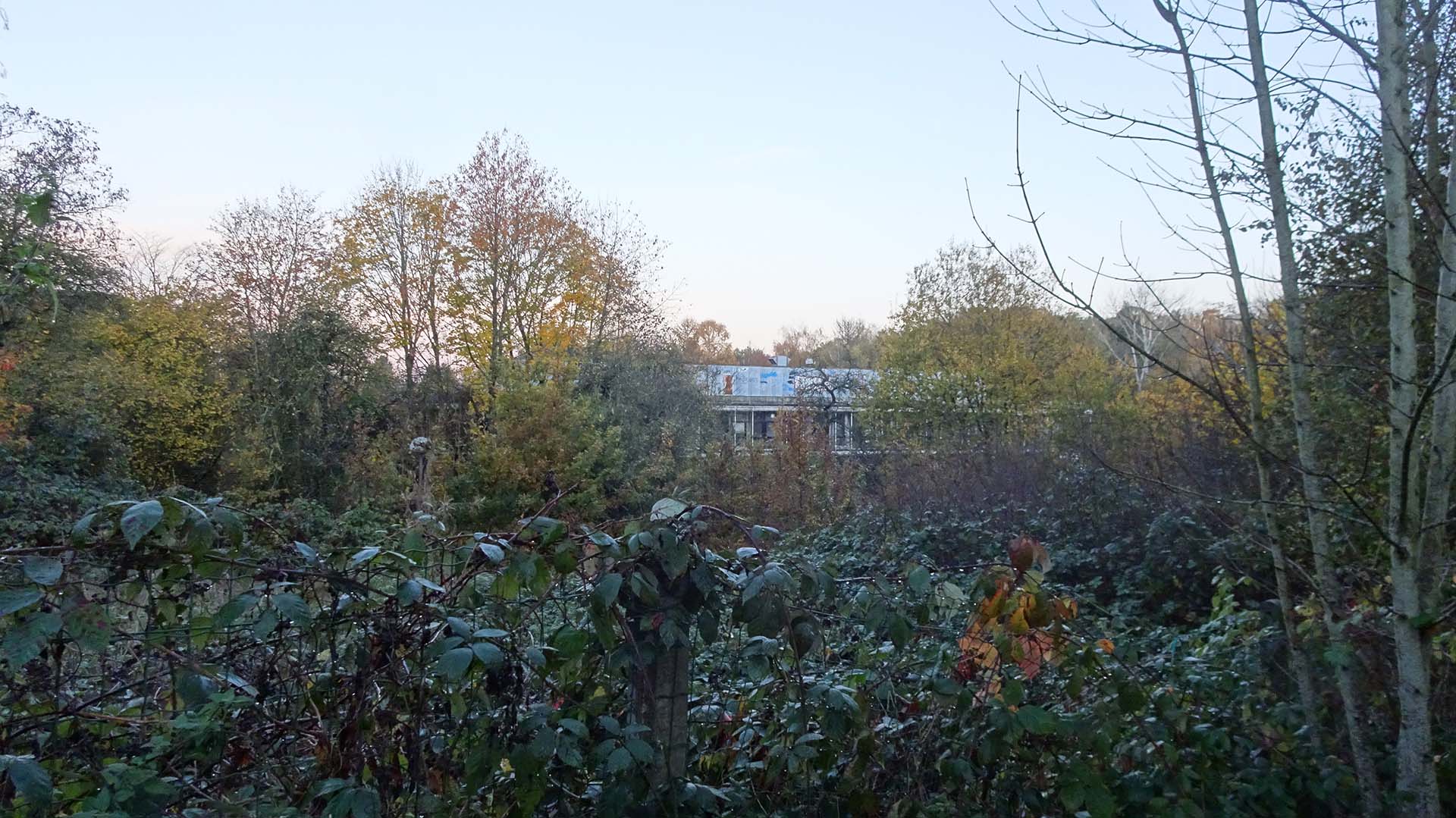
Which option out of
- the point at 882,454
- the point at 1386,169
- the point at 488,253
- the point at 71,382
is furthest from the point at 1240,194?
the point at 488,253

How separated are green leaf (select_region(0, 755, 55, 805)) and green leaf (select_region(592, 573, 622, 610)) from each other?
3.28 feet

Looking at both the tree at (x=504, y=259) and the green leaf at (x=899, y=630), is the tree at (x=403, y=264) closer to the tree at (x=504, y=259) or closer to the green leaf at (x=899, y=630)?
the tree at (x=504, y=259)

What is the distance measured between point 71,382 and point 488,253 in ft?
32.6

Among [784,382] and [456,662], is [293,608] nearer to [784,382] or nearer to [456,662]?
[456,662]

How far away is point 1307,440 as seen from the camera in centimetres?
262

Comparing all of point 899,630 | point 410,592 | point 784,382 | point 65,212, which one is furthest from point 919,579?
point 784,382

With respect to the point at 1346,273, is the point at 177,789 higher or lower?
lower

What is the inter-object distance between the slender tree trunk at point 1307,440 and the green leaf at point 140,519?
271 cm

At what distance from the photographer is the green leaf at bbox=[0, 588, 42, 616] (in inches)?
60.2

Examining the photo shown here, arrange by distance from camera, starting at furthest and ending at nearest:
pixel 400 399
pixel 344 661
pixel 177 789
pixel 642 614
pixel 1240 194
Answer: pixel 400 399, pixel 1240 194, pixel 642 614, pixel 344 661, pixel 177 789

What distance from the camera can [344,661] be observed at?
2084mm

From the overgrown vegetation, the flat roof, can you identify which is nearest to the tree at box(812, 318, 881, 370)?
the flat roof

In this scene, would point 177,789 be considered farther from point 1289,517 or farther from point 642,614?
point 1289,517

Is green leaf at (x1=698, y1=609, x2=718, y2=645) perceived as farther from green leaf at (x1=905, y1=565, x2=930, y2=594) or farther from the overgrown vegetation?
green leaf at (x1=905, y1=565, x2=930, y2=594)
